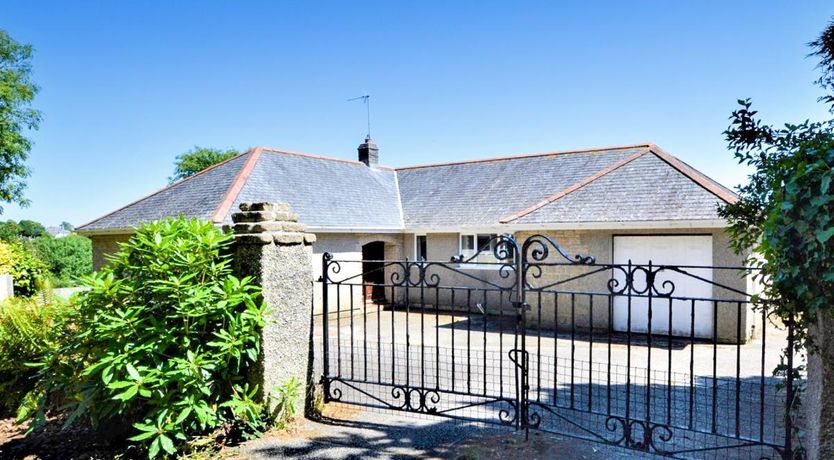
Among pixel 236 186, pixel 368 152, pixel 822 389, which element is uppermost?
pixel 368 152

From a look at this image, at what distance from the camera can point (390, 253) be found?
657 inches

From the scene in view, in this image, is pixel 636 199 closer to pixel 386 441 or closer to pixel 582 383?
pixel 582 383

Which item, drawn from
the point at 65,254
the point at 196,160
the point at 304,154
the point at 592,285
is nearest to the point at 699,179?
the point at 592,285

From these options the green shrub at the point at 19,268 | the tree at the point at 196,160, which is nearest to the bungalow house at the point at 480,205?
the green shrub at the point at 19,268

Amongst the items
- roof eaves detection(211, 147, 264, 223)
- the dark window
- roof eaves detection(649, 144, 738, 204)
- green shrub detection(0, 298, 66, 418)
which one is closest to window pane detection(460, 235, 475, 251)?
the dark window

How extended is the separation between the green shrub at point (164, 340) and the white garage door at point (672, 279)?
28.6ft

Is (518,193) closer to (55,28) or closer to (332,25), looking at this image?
(332,25)

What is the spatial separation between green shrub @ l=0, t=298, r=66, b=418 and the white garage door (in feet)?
33.4

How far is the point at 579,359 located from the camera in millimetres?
8789

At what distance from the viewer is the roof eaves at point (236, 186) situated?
12266 mm

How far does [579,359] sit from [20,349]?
825 cm

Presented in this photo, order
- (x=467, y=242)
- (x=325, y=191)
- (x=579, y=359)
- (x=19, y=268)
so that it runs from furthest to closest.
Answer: (x=325, y=191) → (x=467, y=242) → (x=19, y=268) → (x=579, y=359)

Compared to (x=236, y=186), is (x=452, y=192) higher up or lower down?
lower down

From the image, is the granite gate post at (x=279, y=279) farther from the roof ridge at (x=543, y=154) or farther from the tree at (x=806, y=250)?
the roof ridge at (x=543, y=154)
